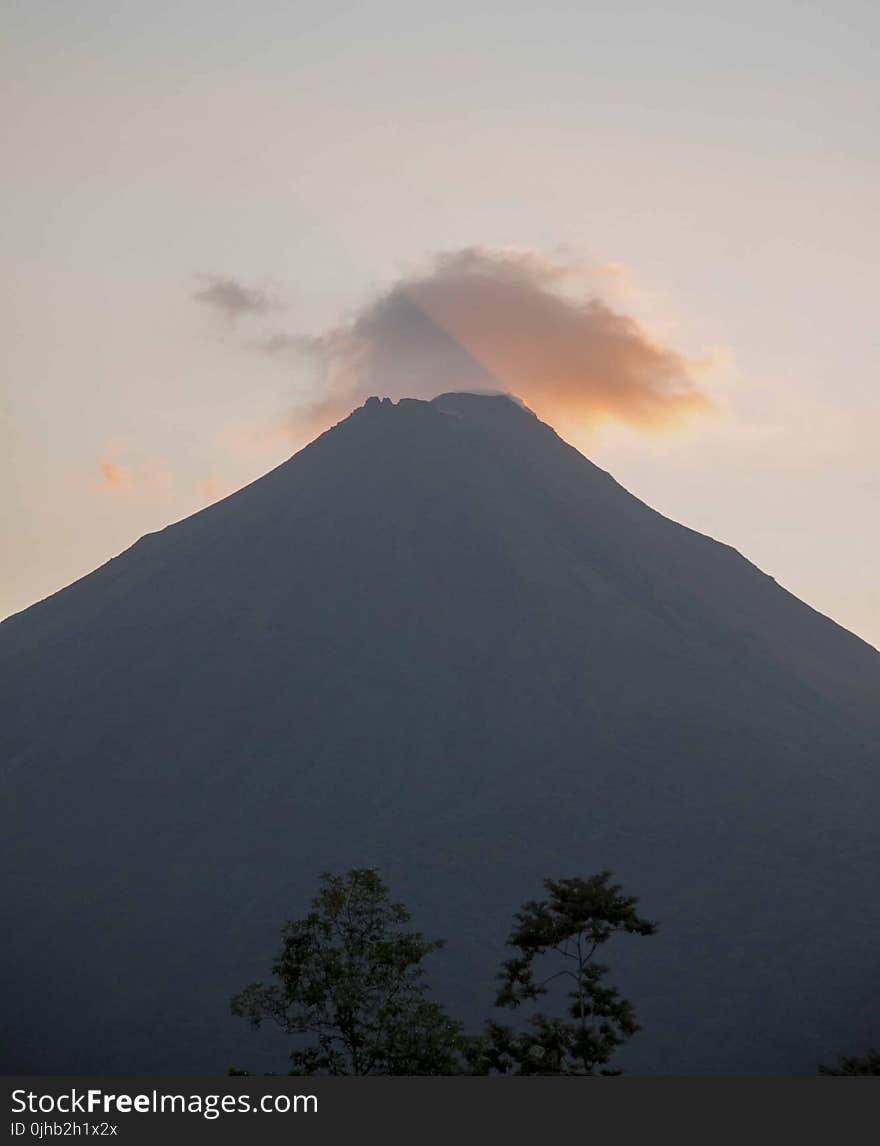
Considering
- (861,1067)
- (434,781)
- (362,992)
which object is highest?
(434,781)

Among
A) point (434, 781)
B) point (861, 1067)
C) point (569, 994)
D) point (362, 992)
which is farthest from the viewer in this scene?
point (434, 781)

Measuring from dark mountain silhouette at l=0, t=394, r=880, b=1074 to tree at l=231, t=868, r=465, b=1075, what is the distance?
271 ft

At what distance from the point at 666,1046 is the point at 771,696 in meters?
68.3

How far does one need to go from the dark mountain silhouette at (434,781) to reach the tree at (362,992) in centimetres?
8259

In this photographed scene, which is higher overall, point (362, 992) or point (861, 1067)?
point (861, 1067)

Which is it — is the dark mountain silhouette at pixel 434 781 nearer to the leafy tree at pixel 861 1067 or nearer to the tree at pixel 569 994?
the leafy tree at pixel 861 1067

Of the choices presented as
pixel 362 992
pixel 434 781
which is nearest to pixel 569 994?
pixel 362 992

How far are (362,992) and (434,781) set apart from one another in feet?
401

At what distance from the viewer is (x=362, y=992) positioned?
35.8 meters

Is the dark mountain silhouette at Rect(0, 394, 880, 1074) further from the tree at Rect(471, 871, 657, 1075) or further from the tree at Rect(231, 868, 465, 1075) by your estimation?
the tree at Rect(231, 868, 465, 1075)

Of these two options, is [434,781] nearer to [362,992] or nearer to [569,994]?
[569,994]

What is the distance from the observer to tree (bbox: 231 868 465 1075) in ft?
116

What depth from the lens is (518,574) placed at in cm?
18488

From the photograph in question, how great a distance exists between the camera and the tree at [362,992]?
3525 centimetres
